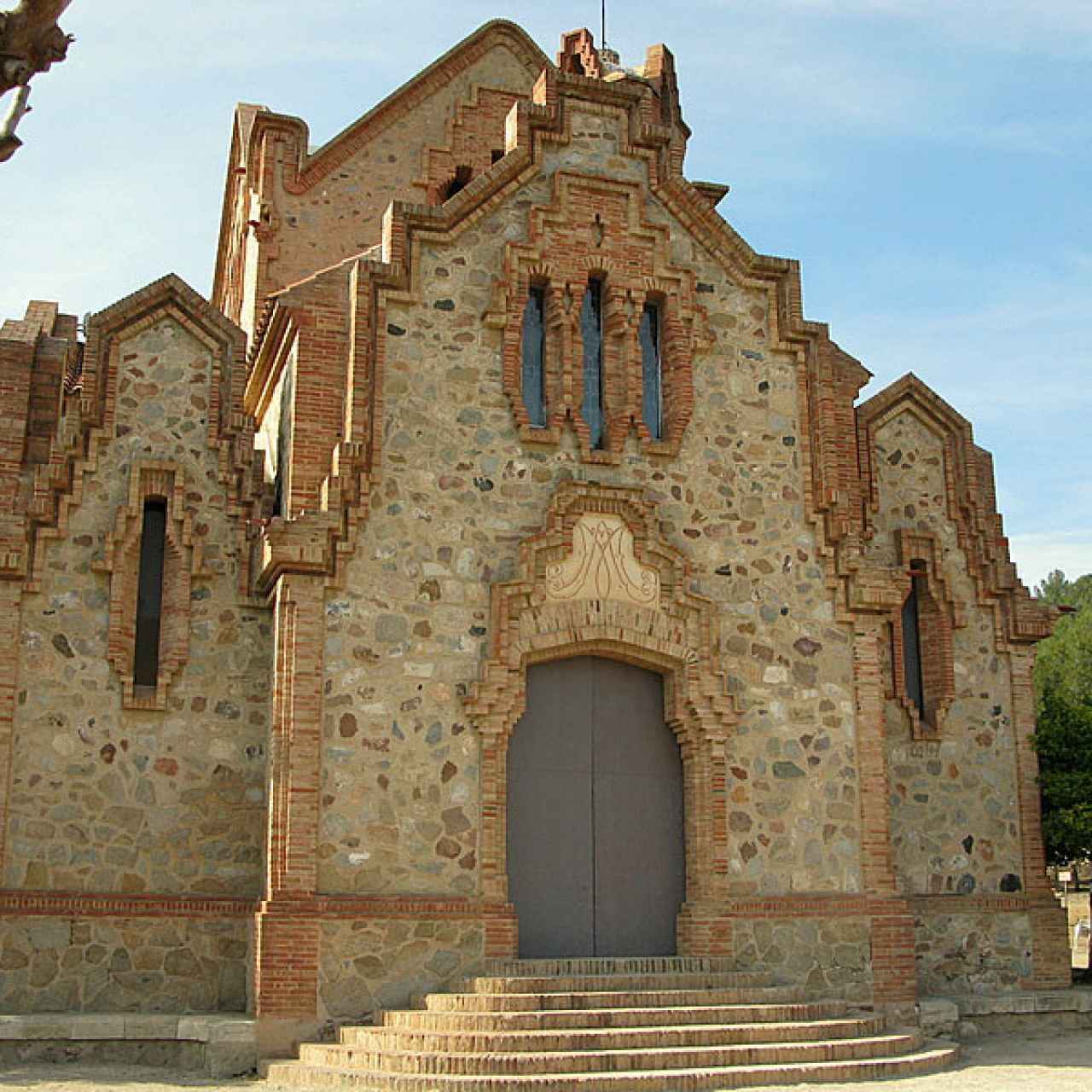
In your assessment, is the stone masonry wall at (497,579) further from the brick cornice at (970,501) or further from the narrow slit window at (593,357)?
the brick cornice at (970,501)

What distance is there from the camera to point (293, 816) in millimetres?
14547

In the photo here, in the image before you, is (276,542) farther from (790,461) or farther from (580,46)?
(580,46)

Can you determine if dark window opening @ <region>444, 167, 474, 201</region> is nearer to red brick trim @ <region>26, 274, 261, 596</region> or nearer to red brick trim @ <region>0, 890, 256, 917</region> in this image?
red brick trim @ <region>26, 274, 261, 596</region>

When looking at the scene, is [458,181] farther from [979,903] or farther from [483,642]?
[979,903]

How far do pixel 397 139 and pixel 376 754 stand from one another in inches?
486

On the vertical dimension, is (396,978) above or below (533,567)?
below

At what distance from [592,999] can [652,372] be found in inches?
282

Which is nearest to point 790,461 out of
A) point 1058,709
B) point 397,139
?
point 1058,709

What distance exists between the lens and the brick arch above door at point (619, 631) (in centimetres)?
1562

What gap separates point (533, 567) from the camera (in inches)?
628

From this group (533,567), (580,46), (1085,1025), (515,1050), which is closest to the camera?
(515,1050)

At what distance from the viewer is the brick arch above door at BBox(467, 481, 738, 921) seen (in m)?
15.6

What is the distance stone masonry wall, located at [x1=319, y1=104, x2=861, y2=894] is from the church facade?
0.13 ft

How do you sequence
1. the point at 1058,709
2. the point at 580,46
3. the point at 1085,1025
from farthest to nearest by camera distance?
the point at 580,46, the point at 1058,709, the point at 1085,1025
